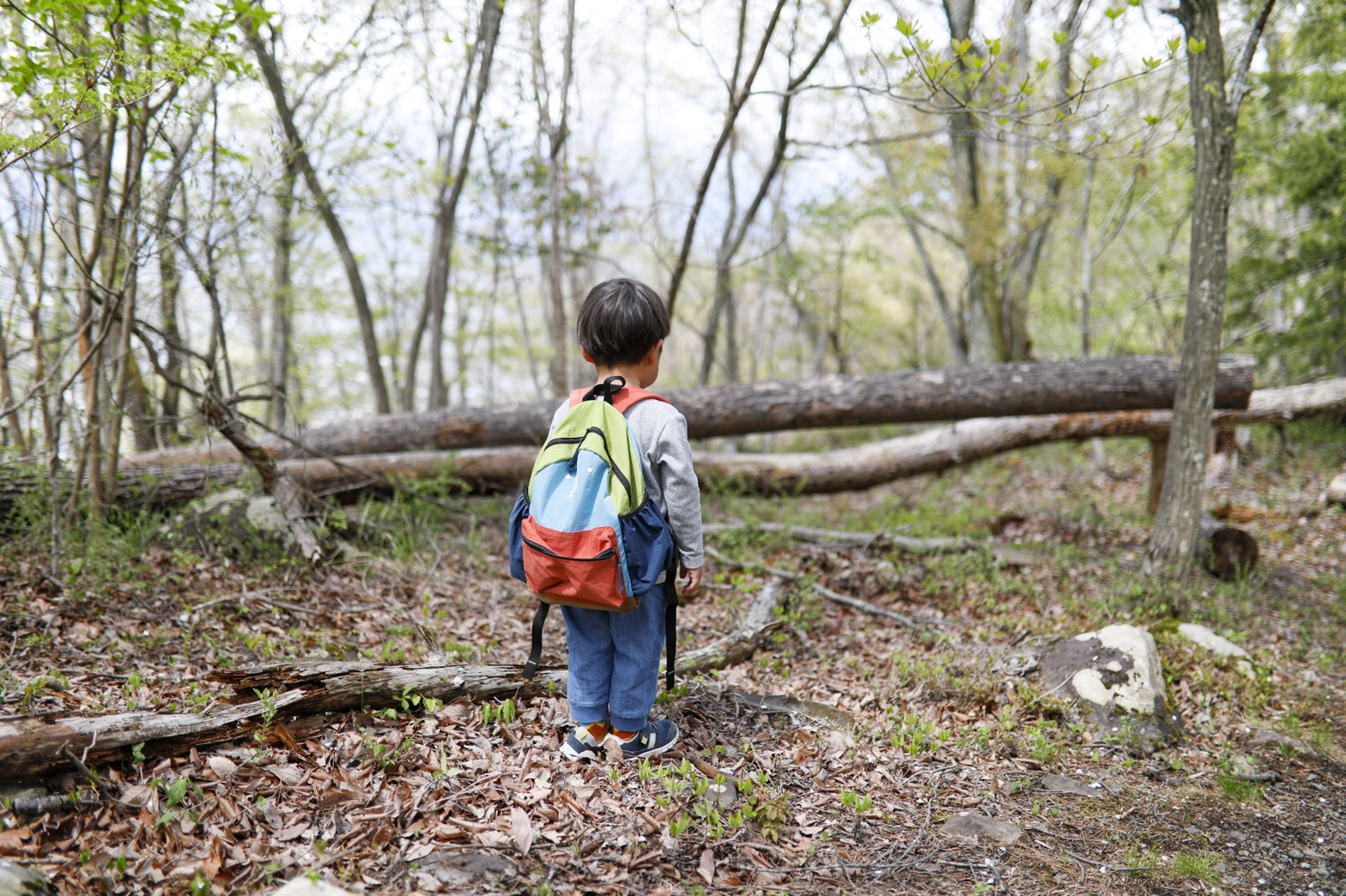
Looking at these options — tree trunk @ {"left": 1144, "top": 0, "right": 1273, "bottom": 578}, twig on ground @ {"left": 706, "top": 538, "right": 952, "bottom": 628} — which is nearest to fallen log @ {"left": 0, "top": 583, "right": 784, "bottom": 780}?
twig on ground @ {"left": 706, "top": 538, "right": 952, "bottom": 628}

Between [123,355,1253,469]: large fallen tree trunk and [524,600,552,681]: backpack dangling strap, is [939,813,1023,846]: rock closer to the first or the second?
[524,600,552,681]: backpack dangling strap

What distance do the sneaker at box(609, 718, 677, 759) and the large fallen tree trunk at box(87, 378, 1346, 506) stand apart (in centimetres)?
389

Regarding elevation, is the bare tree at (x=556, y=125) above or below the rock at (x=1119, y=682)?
above

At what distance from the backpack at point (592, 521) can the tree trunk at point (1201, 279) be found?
14.3ft

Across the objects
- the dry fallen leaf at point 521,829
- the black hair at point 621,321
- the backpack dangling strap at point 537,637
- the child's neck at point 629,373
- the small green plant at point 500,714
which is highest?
the black hair at point 621,321

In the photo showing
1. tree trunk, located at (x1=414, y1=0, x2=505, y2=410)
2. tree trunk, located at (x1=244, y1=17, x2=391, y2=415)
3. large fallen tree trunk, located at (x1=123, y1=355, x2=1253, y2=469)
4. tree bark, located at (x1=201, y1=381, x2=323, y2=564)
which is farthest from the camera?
tree trunk, located at (x1=414, y1=0, x2=505, y2=410)

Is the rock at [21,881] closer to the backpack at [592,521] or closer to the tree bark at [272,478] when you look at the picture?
the backpack at [592,521]

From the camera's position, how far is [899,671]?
14.0 ft

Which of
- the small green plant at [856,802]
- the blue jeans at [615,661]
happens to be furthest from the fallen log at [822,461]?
the small green plant at [856,802]

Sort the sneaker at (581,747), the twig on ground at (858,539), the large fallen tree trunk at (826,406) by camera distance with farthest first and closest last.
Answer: the large fallen tree trunk at (826,406)
the twig on ground at (858,539)
the sneaker at (581,747)

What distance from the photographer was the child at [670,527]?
9.31 feet

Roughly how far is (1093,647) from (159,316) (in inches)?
280

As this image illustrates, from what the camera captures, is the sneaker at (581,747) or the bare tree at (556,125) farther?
the bare tree at (556,125)

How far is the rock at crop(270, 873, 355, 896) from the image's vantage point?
2.04 metres
